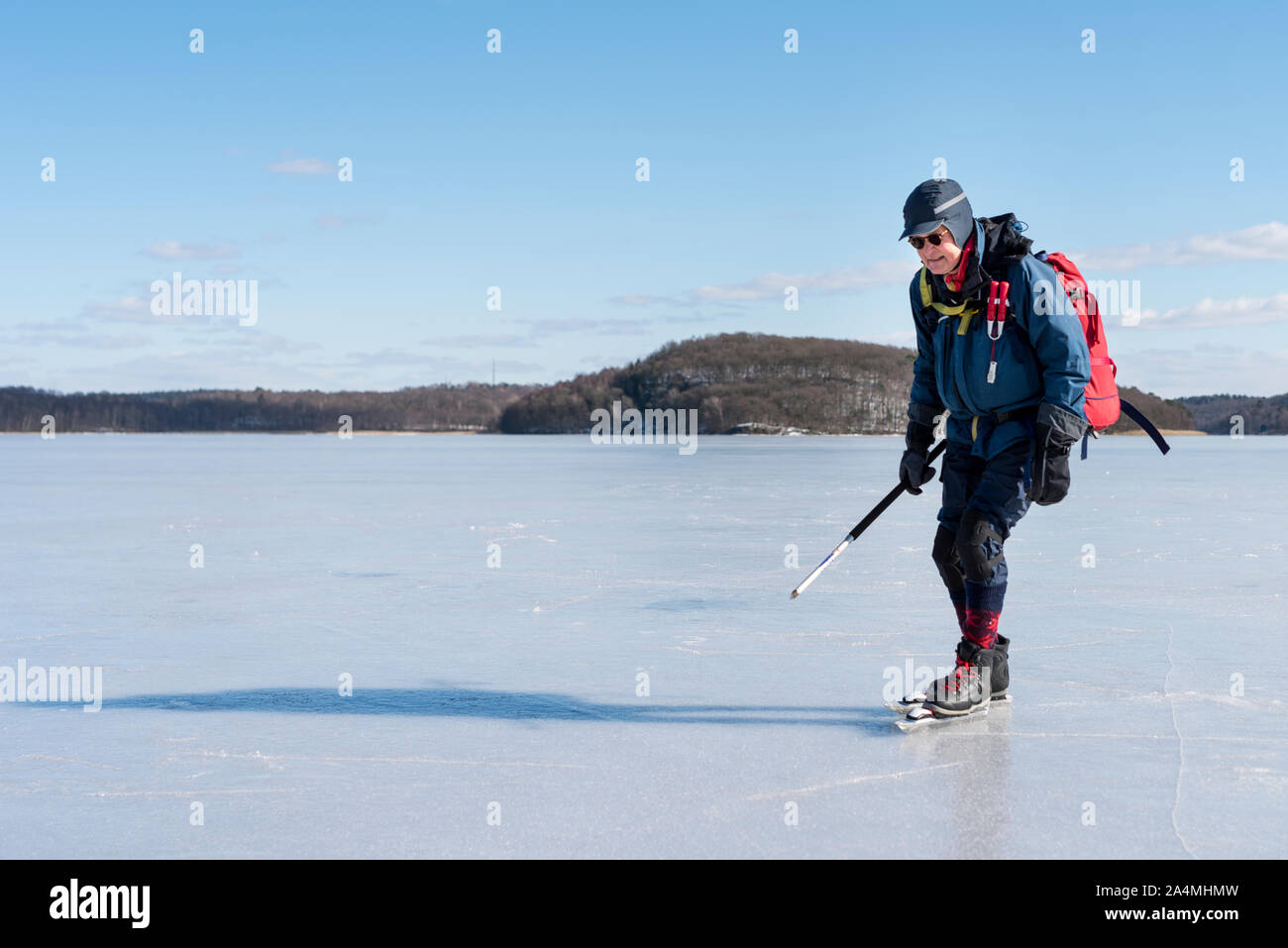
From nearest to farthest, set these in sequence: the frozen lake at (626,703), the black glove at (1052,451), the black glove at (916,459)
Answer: the frozen lake at (626,703) → the black glove at (1052,451) → the black glove at (916,459)

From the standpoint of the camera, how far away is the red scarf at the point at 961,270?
3457 mm

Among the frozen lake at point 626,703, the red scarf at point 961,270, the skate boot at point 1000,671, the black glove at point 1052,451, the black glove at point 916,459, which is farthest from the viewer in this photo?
the black glove at point 916,459

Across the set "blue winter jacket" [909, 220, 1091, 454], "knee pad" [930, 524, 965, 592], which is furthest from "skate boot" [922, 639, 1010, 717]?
"blue winter jacket" [909, 220, 1091, 454]

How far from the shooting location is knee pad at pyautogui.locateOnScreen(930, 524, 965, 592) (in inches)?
151

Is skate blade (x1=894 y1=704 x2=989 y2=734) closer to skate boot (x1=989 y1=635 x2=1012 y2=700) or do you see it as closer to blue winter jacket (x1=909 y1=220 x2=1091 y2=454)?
skate boot (x1=989 y1=635 x2=1012 y2=700)

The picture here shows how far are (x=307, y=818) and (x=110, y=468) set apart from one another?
23199 mm

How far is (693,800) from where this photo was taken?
9.19 feet

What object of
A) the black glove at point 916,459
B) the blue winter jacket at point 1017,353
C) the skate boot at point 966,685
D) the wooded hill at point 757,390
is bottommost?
the skate boot at point 966,685

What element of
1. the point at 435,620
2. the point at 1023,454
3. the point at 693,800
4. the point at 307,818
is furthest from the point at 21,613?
the point at 1023,454

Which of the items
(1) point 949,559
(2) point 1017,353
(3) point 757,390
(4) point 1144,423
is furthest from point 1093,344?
(3) point 757,390

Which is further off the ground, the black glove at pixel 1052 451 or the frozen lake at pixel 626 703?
the black glove at pixel 1052 451

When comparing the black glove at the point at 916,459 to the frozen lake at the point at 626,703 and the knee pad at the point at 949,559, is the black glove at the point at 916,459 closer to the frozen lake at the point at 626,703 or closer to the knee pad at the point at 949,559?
the knee pad at the point at 949,559

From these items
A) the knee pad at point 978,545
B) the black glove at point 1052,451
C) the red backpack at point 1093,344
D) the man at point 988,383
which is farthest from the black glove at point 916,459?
the red backpack at point 1093,344
